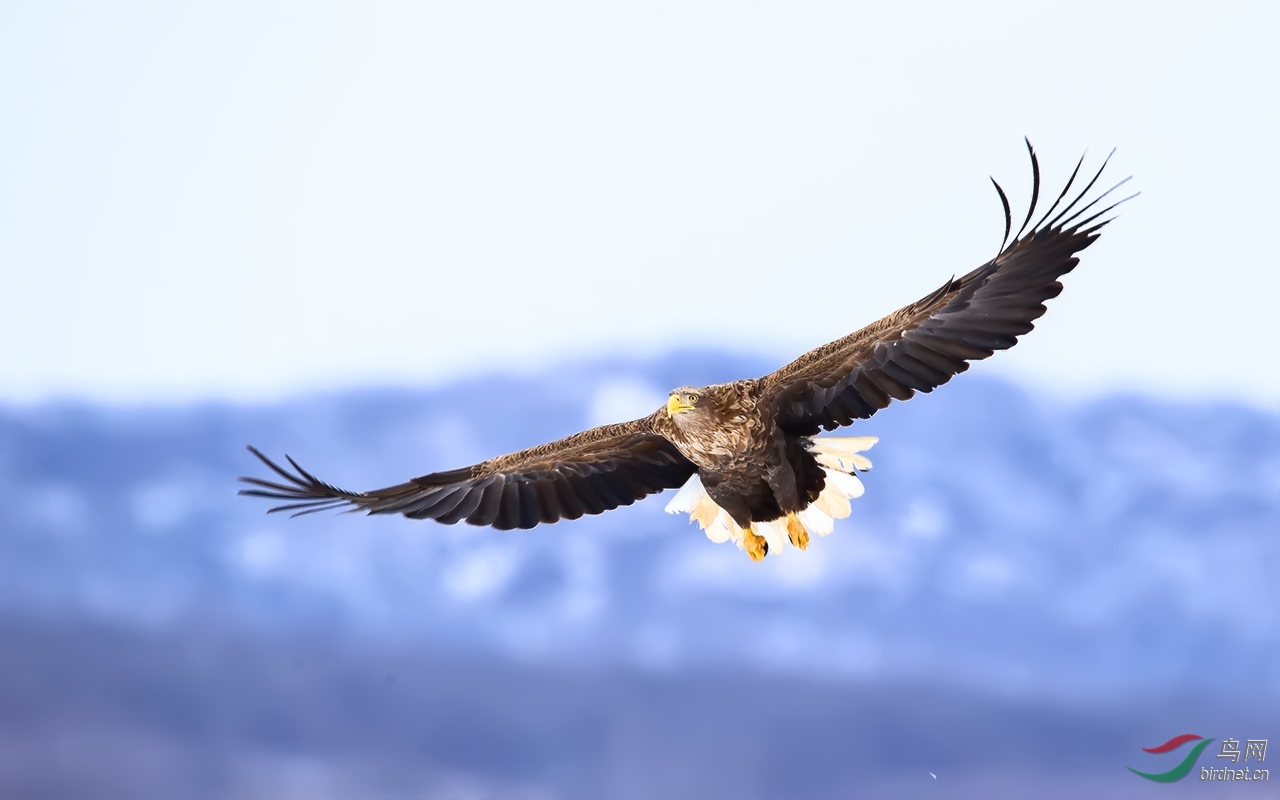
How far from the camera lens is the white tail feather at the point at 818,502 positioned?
8477mm

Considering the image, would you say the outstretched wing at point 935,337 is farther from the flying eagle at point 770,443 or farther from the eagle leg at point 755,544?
the eagle leg at point 755,544

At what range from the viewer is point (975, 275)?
→ 292 inches

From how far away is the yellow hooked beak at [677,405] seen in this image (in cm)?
779

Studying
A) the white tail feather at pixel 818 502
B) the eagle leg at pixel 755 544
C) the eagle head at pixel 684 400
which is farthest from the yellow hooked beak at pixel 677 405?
the eagle leg at pixel 755 544

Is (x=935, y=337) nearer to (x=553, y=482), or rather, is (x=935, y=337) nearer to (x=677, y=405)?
(x=677, y=405)

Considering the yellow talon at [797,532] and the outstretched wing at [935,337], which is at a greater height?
the outstretched wing at [935,337]

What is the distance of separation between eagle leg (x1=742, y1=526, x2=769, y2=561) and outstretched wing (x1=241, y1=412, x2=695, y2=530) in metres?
0.48

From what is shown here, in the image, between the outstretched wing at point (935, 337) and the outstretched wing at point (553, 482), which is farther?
the outstretched wing at point (553, 482)

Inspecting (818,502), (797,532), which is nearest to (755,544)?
(797,532)

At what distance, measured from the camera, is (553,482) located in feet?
28.3

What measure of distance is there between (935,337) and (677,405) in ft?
4.42

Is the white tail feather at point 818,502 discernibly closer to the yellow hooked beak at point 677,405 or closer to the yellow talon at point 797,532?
the yellow talon at point 797,532

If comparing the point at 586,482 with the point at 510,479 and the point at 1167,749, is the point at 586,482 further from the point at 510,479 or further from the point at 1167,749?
the point at 1167,749

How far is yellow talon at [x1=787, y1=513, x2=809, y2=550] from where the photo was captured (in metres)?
8.64
